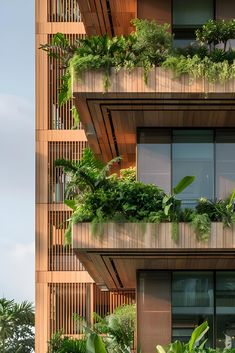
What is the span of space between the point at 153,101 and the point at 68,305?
20.6 metres

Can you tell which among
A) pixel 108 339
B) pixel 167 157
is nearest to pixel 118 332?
pixel 108 339

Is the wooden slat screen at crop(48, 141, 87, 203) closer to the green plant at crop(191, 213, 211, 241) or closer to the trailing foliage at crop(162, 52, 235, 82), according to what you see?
the trailing foliage at crop(162, 52, 235, 82)

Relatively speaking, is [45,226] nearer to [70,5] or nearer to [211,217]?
[70,5]

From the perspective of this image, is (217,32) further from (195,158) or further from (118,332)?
(118,332)

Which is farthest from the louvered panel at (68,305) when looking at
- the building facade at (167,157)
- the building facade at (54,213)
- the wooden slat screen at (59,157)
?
the building facade at (167,157)

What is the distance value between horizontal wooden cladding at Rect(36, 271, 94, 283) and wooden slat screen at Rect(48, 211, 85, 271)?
0.16 meters

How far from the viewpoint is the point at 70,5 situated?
45.9 meters

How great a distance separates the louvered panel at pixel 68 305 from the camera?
143ft

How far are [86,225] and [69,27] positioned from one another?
22974 mm

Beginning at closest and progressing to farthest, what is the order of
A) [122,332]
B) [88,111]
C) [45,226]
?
[88,111]
[122,332]
[45,226]

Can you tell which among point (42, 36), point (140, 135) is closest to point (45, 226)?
point (42, 36)

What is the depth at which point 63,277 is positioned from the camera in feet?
144

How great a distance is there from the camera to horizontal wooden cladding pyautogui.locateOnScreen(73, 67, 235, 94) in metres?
24.0

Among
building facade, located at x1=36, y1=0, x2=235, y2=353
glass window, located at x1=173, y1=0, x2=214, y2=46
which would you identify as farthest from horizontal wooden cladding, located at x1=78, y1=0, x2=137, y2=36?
glass window, located at x1=173, y1=0, x2=214, y2=46
